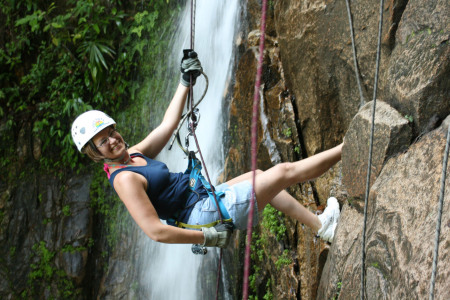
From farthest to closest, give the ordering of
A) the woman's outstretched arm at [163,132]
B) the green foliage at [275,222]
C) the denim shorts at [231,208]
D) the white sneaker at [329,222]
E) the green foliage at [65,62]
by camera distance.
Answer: the green foliage at [65,62] < the green foliage at [275,222] < the white sneaker at [329,222] < the woman's outstretched arm at [163,132] < the denim shorts at [231,208]

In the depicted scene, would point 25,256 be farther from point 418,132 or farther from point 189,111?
point 418,132

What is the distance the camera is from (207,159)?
6309 millimetres

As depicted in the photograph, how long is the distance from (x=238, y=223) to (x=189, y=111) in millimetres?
854

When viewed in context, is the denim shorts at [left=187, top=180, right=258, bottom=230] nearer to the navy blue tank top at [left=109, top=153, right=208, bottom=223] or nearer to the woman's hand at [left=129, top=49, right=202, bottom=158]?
the navy blue tank top at [left=109, top=153, right=208, bottom=223]

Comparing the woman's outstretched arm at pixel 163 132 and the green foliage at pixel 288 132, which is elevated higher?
the green foliage at pixel 288 132

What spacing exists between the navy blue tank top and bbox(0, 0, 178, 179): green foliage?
4.56 metres

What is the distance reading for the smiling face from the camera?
3135 mm

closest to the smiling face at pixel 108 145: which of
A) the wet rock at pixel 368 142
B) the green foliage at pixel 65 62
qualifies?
the wet rock at pixel 368 142

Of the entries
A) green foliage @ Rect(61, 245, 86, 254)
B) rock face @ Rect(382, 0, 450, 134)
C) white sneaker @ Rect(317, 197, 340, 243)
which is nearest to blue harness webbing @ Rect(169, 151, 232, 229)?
white sneaker @ Rect(317, 197, 340, 243)

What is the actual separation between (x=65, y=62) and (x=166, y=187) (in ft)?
18.8

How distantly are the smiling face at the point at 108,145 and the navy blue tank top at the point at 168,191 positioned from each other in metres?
0.17

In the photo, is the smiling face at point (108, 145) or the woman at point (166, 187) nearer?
the woman at point (166, 187)

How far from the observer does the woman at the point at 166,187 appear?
283cm

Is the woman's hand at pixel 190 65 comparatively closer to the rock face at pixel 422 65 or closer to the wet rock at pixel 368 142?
the wet rock at pixel 368 142
